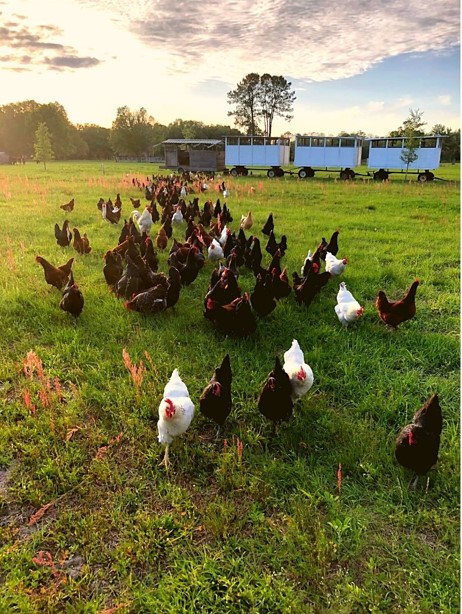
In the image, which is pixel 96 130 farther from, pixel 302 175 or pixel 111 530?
pixel 111 530

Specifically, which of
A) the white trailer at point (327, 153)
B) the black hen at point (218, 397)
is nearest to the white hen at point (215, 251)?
the black hen at point (218, 397)

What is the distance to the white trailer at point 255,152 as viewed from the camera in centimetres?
2680

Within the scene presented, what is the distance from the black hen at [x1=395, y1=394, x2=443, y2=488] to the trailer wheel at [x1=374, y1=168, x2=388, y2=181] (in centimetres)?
2409

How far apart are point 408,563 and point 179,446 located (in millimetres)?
1519

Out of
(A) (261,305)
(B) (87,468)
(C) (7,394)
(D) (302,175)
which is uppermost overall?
(D) (302,175)

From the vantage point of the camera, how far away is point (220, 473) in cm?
268

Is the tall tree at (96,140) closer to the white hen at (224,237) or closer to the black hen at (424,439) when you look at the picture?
the white hen at (224,237)

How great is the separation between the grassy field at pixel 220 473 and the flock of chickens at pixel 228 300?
0.20 meters

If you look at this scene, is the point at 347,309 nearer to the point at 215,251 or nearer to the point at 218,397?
the point at 218,397

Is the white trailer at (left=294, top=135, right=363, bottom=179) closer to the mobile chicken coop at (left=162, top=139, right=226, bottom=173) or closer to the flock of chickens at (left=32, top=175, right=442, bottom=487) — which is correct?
the mobile chicken coop at (left=162, top=139, right=226, bottom=173)

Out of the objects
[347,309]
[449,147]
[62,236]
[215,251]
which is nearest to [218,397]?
[347,309]

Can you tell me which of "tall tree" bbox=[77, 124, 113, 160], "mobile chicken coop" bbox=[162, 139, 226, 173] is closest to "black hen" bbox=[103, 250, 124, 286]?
"mobile chicken coop" bbox=[162, 139, 226, 173]

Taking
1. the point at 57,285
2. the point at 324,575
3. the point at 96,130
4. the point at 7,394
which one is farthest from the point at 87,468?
the point at 96,130

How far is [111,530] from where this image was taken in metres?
2.34
